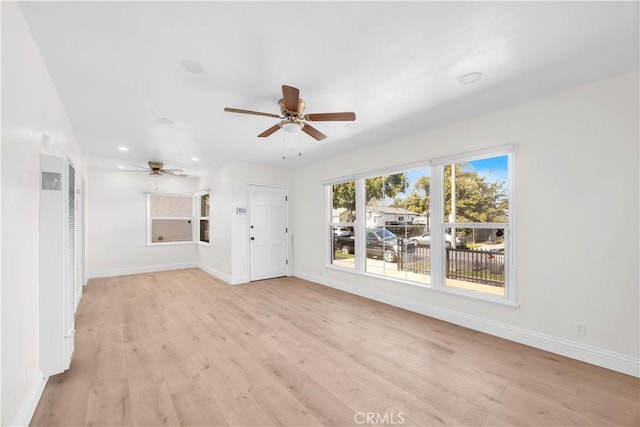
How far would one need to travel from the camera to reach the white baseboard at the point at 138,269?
6.10 m

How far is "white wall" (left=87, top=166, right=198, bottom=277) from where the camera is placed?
6086 millimetres

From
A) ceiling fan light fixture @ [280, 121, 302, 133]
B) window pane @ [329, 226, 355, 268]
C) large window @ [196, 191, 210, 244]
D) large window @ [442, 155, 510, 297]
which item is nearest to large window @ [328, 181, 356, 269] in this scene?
window pane @ [329, 226, 355, 268]

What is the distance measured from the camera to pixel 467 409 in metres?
1.87

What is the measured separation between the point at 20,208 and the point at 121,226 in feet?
18.3

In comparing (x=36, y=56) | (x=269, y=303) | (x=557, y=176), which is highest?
(x=36, y=56)

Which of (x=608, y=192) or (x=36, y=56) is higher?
(x=36, y=56)

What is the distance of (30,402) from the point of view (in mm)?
1789

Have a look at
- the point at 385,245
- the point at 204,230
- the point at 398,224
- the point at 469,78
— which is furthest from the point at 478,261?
the point at 204,230

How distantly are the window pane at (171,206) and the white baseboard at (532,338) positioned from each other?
5.84m

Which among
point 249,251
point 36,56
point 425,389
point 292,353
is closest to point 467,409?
point 425,389

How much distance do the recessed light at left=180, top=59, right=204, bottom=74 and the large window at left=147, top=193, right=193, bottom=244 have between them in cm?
562

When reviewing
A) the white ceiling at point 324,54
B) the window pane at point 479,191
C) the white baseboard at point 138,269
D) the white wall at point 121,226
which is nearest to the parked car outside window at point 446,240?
the window pane at point 479,191

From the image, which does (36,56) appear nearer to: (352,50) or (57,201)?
(57,201)

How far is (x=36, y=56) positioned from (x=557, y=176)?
459 centimetres
